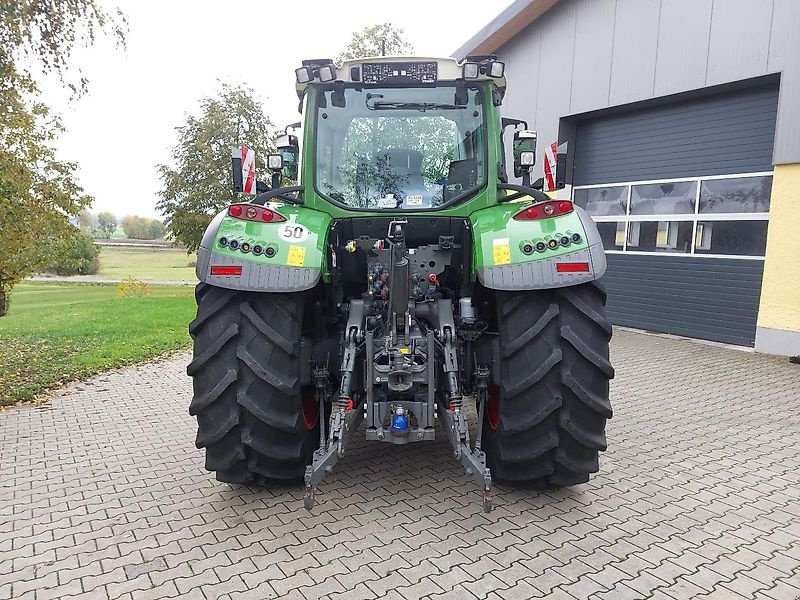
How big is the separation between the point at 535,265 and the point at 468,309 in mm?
621

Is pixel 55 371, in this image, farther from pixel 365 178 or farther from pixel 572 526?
pixel 572 526

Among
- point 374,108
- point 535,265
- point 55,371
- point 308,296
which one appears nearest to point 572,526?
point 535,265

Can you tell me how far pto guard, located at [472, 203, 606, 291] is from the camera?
10.3 ft

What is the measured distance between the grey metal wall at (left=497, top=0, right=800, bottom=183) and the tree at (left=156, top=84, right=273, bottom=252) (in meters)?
9.10

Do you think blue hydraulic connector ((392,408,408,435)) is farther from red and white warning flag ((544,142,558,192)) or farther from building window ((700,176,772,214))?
building window ((700,176,772,214))

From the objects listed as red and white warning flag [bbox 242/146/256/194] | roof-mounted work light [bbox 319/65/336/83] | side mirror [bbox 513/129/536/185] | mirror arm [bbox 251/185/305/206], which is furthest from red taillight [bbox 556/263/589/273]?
red and white warning flag [bbox 242/146/256/194]

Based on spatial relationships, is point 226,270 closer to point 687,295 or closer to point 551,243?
point 551,243

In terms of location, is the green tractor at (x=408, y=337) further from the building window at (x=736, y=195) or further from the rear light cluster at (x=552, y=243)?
the building window at (x=736, y=195)

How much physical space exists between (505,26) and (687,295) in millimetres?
6408

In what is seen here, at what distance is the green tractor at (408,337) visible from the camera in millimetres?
3166

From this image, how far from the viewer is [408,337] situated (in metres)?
3.28

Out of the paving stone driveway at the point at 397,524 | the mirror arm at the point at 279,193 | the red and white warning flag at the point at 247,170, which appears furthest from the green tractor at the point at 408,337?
the red and white warning flag at the point at 247,170

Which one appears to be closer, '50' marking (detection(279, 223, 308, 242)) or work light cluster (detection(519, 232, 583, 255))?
work light cluster (detection(519, 232, 583, 255))

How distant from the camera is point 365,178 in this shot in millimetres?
3963
